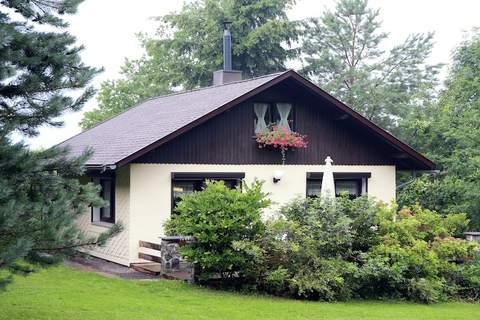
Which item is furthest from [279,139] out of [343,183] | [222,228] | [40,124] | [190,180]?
[40,124]

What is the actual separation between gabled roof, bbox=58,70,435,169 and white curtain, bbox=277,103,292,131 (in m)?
0.76

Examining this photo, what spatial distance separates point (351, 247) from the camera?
45.7ft

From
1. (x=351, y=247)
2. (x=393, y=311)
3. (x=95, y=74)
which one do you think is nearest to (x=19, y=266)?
(x=95, y=74)

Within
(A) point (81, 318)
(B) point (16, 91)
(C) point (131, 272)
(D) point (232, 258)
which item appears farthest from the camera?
(C) point (131, 272)

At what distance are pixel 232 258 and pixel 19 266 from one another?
512 cm

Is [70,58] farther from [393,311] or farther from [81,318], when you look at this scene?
[393,311]

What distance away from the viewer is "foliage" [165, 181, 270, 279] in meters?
13.0

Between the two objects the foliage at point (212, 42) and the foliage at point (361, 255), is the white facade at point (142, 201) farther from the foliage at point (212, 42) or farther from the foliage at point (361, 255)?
the foliage at point (212, 42)

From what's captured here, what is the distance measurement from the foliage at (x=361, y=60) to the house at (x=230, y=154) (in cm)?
1803

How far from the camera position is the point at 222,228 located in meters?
13.1

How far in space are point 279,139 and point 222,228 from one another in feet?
17.5

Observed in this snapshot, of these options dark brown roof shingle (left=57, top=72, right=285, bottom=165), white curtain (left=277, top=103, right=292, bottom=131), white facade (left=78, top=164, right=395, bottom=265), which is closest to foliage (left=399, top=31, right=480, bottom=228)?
white facade (left=78, top=164, right=395, bottom=265)

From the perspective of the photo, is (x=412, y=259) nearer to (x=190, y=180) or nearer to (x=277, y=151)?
(x=277, y=151)

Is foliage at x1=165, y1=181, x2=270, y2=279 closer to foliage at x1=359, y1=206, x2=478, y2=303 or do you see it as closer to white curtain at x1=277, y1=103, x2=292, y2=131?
foliage at x1=359, y1=206, x2=478, y2=303
